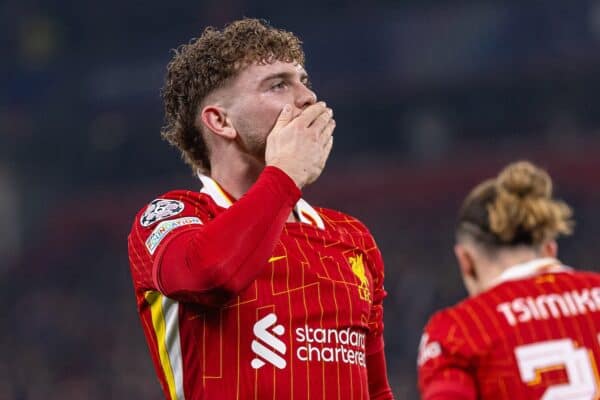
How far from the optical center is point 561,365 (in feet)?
9.03

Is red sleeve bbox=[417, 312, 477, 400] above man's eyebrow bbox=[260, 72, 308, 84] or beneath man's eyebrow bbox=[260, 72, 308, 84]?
beneath

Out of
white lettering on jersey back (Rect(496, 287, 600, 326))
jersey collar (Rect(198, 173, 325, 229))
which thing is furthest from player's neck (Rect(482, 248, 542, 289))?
jersey collar (Rect(198, 173, 325, 229))

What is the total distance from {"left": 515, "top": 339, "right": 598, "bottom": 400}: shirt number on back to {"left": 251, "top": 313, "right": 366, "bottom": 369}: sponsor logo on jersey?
50 centimetres

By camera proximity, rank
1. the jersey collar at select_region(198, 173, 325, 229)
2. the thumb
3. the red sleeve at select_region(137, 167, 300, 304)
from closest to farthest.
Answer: the red sleeve at select_region(137, 167, 300, 304) < the thumb < the jersey collar at select_region(198, 173, 325, 229)

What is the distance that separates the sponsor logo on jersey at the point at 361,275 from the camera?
313cm

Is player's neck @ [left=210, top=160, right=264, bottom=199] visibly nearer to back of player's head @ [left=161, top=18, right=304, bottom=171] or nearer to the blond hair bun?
back of player's head @ [left=161, top=18, right=304, bottom=171]

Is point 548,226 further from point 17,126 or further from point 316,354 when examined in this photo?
point 17,126

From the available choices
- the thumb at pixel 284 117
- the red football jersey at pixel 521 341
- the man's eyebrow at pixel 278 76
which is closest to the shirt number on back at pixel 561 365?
the red football jersey at pixel 521 341

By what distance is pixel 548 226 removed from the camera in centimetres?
293

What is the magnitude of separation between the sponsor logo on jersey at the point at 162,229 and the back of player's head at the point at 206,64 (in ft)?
1.57

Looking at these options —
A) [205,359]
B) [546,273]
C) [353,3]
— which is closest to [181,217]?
[205,359]

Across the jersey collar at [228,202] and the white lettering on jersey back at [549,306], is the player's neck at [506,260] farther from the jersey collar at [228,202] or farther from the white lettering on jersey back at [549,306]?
the jersey collar at [228,202]

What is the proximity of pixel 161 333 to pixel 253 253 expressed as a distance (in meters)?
0.47

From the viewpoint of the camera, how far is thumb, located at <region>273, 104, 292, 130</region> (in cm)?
304
